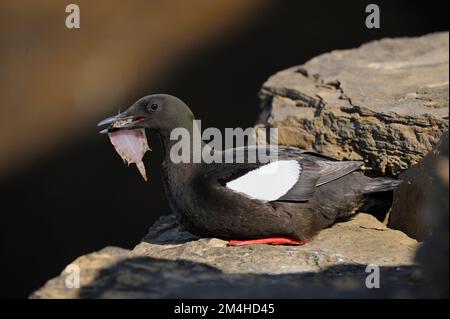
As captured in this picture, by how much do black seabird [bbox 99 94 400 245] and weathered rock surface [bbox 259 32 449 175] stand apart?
1.67ft

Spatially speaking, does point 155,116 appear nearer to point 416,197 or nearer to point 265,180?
point 265,180

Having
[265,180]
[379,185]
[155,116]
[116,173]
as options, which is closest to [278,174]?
[265,180]

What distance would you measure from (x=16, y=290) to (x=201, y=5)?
4170 mm

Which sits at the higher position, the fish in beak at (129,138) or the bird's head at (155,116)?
the bird's head at (155,116)

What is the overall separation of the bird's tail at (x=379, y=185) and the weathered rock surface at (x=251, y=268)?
264 millimetres

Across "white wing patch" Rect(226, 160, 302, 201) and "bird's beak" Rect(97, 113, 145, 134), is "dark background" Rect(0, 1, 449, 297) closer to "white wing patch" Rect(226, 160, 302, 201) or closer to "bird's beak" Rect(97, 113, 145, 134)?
"bird's beak" Rect(97, 113, 145, 134)

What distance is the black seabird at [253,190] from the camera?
502 cm

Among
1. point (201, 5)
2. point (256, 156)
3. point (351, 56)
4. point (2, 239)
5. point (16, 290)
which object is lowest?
point (16, 290)

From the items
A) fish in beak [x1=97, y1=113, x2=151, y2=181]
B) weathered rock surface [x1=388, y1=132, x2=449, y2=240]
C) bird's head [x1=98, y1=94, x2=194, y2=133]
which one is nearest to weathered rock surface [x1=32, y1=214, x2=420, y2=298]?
weathered rock surface [x1=388, y1=132, x2=449, y2=240]

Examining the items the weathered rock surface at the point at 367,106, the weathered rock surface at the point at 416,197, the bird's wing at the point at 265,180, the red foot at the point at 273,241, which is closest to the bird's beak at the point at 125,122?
the bird's wing at the point at 265,180

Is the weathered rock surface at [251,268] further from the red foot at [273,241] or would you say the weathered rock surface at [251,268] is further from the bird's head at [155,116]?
the bird's head at [155,116]

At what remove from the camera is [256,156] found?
5.24 meters
